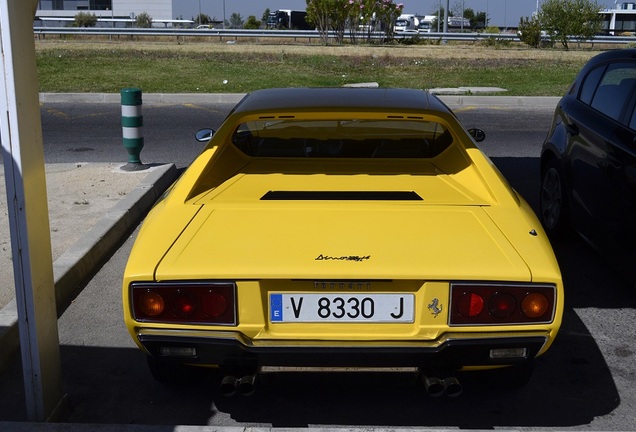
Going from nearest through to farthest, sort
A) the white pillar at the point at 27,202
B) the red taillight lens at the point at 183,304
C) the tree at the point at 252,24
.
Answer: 1. the white pillar at the point at 27,202
2. the red taillight lens at the point at 183,304
3. the tree at the point at 252,24

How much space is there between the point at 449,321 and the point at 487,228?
60 cm

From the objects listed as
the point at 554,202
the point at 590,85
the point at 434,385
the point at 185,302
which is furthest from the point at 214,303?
the point at 590,85

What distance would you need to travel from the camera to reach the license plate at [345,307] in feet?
10.8

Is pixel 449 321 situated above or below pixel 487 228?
below

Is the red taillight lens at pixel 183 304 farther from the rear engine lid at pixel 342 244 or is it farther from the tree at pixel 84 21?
the tree at pixel 84 21

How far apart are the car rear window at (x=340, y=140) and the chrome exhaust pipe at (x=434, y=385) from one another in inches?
70.5

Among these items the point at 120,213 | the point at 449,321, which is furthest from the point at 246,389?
the point at 120,213

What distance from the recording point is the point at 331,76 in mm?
19500

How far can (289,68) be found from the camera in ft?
69.2

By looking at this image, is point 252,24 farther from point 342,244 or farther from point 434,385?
point 434,385

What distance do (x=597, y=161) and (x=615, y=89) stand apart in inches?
25.9

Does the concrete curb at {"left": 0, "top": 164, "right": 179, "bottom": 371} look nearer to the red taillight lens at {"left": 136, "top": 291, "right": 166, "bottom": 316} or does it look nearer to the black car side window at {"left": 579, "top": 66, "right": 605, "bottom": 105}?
the red taillight lens at {"left": 136, "top": 291, "right": 166, "bottom": 316}

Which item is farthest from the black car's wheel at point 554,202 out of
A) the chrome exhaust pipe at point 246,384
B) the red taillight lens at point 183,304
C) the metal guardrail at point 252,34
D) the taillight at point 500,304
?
the metal guardrail at point 252,34

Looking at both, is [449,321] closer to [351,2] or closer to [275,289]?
[275,289]
